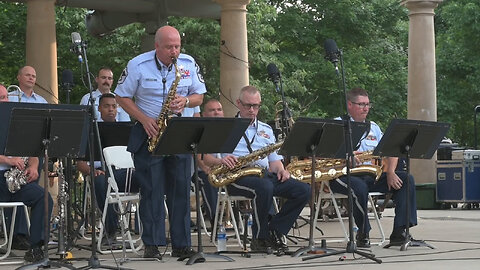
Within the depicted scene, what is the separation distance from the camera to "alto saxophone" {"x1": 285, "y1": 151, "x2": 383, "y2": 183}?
1195cm

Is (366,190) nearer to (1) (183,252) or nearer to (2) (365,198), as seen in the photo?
(2) (365,198)

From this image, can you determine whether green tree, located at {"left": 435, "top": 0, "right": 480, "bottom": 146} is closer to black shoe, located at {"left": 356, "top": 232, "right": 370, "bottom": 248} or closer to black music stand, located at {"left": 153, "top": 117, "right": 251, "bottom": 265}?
black shoe, located at {"left": 356, "top": 232, "right": 370, "bottom": 248}

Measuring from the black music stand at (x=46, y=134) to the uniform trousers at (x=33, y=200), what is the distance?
2.94 ft

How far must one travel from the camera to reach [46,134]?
942 cm

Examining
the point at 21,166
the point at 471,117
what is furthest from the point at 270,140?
the point at 471,117

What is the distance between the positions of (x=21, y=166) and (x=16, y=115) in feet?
6.50

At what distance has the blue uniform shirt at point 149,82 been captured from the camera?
1070 cm

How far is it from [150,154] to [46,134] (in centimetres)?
153

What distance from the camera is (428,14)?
21.8 metres

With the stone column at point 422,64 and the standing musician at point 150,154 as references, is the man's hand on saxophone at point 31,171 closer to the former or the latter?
the standing musician at point 150,154

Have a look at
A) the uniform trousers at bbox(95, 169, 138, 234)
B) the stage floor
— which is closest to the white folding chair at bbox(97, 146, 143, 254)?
the uniform trousers at bbox(95, 169, 138, 234)

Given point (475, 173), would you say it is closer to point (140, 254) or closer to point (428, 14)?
point (428, 14)

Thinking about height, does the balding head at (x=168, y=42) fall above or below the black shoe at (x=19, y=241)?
above

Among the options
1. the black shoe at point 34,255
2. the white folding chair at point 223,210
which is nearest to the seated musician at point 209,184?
the white folding chair at point 223,210
